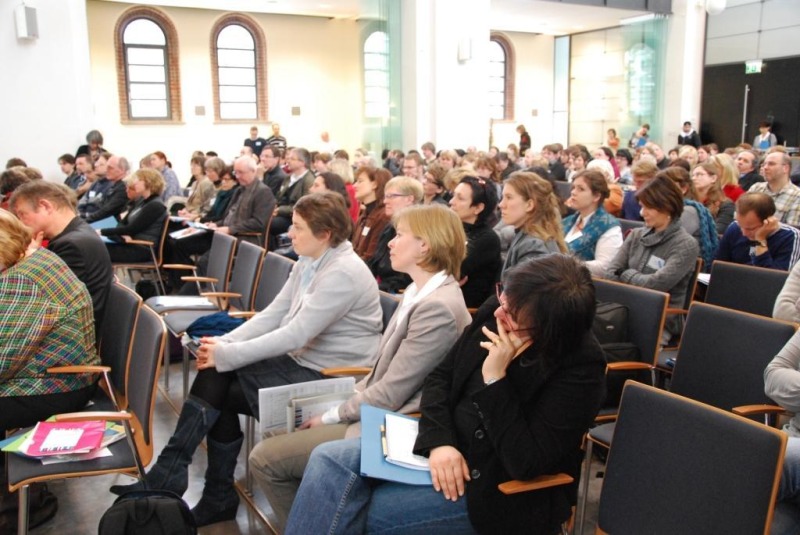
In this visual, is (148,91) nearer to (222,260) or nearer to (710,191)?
(222,260)

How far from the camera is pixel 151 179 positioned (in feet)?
19.8

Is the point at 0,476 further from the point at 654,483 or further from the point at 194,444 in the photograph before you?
the point at 654,483

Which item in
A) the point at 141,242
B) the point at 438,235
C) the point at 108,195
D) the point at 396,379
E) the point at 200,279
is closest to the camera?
the point at 396,379

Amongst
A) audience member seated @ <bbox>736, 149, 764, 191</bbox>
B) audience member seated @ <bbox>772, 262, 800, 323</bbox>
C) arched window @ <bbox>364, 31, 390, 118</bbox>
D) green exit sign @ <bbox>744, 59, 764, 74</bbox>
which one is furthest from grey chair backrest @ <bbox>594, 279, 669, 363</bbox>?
green exit sign @ <bbox>744, 59, 764, 74</bbox>

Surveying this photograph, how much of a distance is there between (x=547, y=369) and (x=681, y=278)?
202cm

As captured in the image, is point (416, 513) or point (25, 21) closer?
point (416, 513)

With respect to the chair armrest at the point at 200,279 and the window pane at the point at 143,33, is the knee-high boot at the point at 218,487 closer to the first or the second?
the chair armrest at the point at 200,279

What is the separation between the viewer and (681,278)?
3461 mm

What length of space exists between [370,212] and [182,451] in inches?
110

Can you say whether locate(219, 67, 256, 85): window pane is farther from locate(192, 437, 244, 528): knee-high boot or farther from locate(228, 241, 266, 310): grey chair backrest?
locate(192, 437, 244, 528): knee-high boot

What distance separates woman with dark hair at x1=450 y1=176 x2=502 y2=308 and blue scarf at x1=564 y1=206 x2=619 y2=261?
0.61m

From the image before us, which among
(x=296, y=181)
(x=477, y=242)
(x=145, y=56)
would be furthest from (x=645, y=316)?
(x=145, y=56)

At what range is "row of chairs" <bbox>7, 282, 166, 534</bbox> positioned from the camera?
213 centimetres

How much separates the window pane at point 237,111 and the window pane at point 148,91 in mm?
1189
